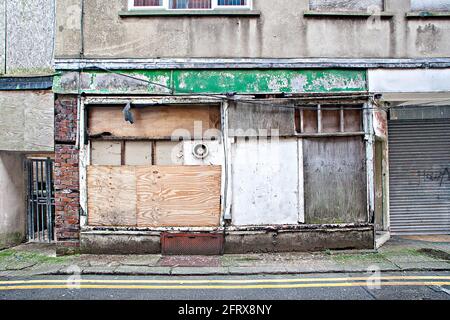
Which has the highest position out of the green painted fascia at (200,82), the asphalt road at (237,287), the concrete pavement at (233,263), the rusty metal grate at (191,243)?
the green painted fascia at (200,82)

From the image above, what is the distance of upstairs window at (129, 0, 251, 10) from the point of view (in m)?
7.73

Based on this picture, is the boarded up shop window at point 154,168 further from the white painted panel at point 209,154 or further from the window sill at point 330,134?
the window sill at point 330,134

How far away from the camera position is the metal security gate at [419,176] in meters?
9.26

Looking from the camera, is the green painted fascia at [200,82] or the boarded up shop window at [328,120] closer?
the green painted fascia at [200,82]

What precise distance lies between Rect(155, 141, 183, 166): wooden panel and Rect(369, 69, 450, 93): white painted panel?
4327 mm

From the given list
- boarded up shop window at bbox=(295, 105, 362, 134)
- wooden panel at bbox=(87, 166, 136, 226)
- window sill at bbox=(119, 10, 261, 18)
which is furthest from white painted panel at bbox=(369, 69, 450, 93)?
wooden panel at bbox=(87, 166, 136, 226)

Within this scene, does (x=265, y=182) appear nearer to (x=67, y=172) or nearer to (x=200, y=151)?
(x=200, y=151)

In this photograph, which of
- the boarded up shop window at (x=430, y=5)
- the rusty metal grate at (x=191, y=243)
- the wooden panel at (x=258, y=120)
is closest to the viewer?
the rusty metal grate at (x=191, y=243)

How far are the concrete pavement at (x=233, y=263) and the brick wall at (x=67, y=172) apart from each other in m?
0.63

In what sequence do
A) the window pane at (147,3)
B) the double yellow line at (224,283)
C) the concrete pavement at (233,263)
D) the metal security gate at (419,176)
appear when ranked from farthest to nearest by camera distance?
the metal security gate at (419,176)
the window pane at (147,3)
the concrete pavement at (233,263)
the double yellow line at (224,283)

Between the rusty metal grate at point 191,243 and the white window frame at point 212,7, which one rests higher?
the white window frame at point 212,7

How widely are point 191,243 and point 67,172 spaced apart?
3046 millimetres

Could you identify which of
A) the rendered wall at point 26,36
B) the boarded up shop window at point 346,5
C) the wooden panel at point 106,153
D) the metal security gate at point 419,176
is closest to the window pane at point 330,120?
the boarded up shop window at point 346,5

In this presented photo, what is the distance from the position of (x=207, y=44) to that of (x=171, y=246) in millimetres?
4341
